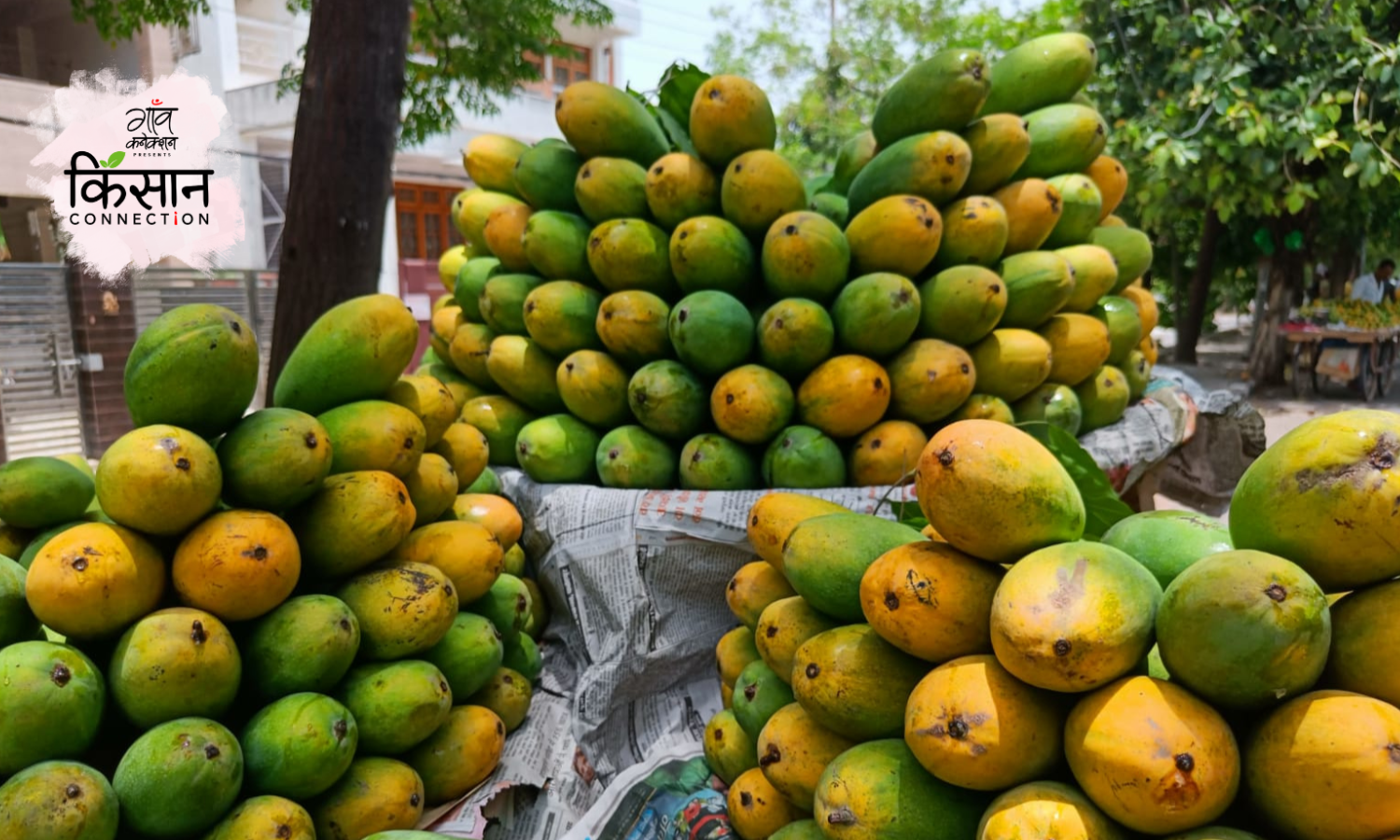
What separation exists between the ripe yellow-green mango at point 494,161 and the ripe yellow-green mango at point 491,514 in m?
1.30

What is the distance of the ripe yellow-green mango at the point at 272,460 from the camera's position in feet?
5.10

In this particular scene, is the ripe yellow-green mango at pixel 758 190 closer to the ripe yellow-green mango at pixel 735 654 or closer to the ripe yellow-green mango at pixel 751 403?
the ripe yellow-green mango at pixel 751 403

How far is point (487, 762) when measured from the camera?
6.06 ft

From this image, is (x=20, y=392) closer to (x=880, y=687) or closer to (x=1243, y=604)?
(x=880, y=687)

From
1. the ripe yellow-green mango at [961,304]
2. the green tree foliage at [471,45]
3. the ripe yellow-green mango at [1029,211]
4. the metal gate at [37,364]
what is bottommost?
the metal gate at [37,364]

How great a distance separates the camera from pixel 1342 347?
10148 millimetres

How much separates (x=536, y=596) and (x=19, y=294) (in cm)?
715

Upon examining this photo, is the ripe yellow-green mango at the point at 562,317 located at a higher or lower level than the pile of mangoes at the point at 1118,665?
higher

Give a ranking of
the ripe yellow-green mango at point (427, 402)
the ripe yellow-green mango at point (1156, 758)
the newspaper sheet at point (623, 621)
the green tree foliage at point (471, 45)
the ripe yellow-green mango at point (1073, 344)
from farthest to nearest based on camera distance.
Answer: the green tree foliage at point (471, 45)
the ripe yellow-green mango at point (1073, 344)
the newspaper sheet at point (623, 621)
the ripe yellow-green mango at point (427, 402)
the ripe yellow-green mango at point (1156, 758)

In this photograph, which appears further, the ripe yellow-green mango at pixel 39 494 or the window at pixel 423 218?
the window at pixel 423 218

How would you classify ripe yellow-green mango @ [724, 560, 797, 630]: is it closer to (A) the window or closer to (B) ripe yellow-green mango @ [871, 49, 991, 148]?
(B) ripe yellow-green mango @ [871, 49, 991, 148]

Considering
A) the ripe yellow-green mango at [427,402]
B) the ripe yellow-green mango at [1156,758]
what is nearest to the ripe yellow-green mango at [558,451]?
the ripe yellow-green mango at [427,402]

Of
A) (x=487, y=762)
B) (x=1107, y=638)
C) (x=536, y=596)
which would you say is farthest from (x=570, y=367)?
(x=1107, y=638)

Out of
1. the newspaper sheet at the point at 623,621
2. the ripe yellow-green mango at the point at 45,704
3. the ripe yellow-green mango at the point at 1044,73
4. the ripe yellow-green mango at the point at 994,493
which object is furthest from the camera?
the ripe yellow-green mango at the point at 1044,73
